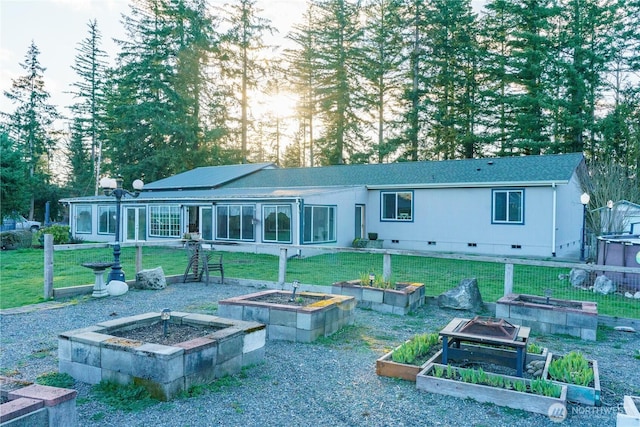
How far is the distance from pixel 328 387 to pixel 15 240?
18407mm

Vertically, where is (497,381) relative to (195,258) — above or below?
below

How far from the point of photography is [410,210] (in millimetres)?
17656

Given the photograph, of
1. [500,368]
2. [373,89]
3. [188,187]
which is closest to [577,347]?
[500,368]

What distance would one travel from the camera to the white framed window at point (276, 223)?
16.0 meters

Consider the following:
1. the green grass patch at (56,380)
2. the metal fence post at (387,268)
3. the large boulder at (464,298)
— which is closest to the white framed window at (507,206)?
the large boulder at (464,298)

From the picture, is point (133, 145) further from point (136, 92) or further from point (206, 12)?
point (206, 12)

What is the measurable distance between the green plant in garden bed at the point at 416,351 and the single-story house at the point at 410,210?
10581mm

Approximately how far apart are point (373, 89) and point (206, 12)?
1250cm

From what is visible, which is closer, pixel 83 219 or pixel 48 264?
pixel 48 264

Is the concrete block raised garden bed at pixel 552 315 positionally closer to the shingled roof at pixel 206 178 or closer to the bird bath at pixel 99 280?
the bird bath at pixel 99 280

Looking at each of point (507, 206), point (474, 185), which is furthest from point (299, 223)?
point (507, 206)

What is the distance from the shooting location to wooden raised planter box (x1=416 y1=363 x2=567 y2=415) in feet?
11.8

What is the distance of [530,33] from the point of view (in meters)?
24.8

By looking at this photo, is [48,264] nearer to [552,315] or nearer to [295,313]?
[295,313]
